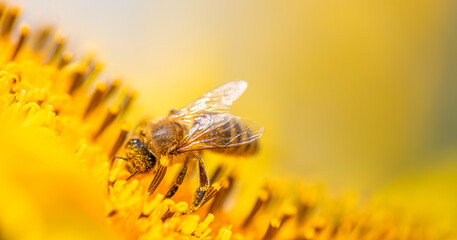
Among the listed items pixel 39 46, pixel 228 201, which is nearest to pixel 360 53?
pixel 228 201

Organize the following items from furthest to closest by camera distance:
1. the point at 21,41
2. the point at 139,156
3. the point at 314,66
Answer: the point at 314,66 → the point at 21,41 → the point at 139,156

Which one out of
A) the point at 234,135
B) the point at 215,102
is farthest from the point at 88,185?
the point at 215,102

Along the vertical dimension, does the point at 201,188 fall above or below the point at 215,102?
below

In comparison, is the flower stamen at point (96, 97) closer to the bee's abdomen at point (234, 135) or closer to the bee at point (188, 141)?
the bee at point (188, 141)

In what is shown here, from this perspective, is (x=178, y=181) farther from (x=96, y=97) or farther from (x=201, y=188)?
(x=96, y=97)

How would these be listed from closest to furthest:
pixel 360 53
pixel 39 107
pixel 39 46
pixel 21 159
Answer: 1. pixel 21 159
2. pixel 39 107
3. pixel 39 46
4. pixel 360 53

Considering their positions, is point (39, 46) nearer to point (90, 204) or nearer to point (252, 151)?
point (252, 151)
